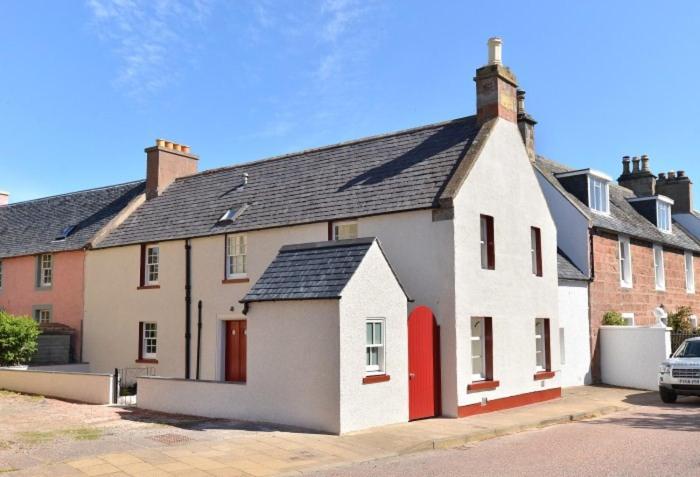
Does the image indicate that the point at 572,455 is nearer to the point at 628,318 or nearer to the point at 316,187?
the point at 316,187

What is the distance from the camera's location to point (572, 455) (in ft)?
37.3

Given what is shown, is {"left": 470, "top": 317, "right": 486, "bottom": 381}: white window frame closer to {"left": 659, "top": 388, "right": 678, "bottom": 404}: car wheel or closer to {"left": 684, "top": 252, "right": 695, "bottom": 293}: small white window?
{"left": 659, "top": 388, "right": 678, "bottom": 404}: car wheel

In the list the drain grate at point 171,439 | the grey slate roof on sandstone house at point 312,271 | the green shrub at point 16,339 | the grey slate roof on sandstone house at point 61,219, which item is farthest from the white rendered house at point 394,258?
the green shrub at point 16,339

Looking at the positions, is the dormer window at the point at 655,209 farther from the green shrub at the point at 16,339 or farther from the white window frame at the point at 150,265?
the green shrub at the point at 16,339

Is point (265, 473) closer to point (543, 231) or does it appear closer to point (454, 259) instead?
point (454, 259)

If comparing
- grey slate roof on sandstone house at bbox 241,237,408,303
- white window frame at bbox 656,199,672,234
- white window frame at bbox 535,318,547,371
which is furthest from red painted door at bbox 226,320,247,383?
white window frame at bbox 656,199,672,234

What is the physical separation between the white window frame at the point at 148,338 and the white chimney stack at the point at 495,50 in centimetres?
1381

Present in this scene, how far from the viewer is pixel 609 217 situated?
1045 inches

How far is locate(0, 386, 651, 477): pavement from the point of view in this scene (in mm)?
10242

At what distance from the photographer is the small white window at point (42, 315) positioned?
26578 mm

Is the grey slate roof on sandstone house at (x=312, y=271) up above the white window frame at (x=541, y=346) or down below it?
above

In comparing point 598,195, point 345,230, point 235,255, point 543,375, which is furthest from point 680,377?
point 235,255

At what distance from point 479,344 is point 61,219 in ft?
66.0

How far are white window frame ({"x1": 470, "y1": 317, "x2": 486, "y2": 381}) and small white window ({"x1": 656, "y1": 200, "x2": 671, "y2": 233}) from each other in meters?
17.1
